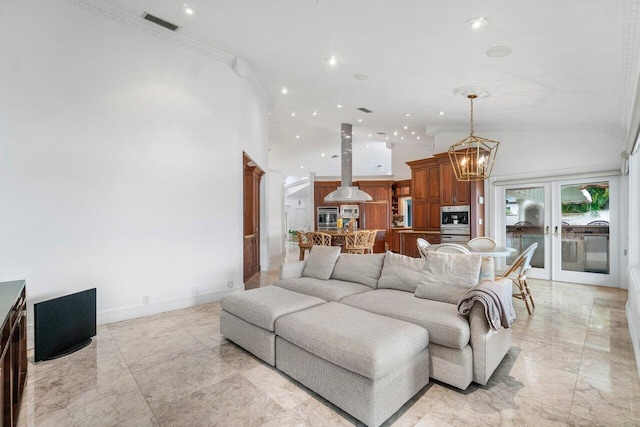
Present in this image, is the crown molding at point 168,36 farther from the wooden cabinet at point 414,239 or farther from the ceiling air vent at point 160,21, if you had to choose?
the wooden cabinet at point 414,239

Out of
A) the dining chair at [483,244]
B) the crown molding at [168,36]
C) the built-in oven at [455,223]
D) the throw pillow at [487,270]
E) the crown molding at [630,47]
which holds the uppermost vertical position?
the crown molding at [168,36]

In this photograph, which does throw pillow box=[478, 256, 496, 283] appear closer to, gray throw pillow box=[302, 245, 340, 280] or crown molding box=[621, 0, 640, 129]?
gray throw pillow box=[302, 245, 340, 280]

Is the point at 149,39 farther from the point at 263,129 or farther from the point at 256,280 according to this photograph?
the point at 256,280

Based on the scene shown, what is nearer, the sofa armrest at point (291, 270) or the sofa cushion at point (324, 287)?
the sofa cushion at point (324, 287)

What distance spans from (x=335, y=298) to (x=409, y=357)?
43.3 inches

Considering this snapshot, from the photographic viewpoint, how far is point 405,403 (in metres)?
2.06

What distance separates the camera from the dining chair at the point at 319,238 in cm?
665

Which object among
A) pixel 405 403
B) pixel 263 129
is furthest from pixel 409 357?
pixel 263 129

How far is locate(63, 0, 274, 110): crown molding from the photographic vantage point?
352cm

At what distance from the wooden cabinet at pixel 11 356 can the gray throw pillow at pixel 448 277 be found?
9.28 feet

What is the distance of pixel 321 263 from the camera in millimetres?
3818

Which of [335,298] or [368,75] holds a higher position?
[368,75]

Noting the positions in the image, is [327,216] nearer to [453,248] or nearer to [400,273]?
[453,248]

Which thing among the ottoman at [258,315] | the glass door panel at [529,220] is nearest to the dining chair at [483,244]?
the glass door panel at [529,220]
